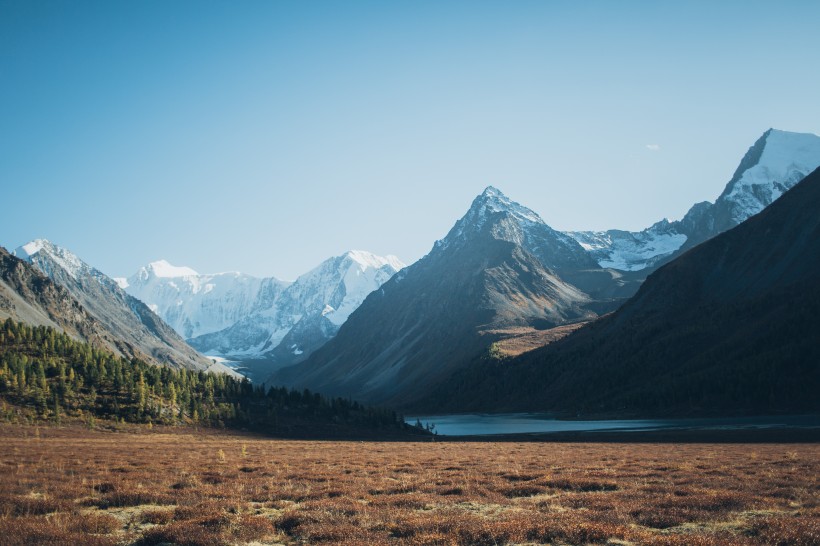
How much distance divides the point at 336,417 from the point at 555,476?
357ft

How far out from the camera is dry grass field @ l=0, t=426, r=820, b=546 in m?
16.3

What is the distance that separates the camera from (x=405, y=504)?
22.3 metres

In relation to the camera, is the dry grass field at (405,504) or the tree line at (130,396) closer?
the dry grass field at (405,504)

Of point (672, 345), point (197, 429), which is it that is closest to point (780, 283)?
point (672, 345)

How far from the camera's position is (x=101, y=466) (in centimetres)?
3444

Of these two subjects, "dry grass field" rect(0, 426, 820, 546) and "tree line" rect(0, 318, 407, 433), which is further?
"tree line" rect(0, 318, 407, 433)

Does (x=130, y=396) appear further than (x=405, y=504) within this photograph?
Yes

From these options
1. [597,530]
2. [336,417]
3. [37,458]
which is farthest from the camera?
[336,417]

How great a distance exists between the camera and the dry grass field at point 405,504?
16.3 metres

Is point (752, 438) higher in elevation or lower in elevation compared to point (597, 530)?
lower

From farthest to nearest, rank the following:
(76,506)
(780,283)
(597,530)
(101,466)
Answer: (780,283) < (101,466) < (76,506) < (597,530)

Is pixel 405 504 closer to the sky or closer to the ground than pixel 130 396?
closer to the sky

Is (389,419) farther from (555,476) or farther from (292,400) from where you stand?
(555,476)

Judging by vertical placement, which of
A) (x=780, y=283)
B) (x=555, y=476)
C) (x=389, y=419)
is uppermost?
(x=780, y=283)
